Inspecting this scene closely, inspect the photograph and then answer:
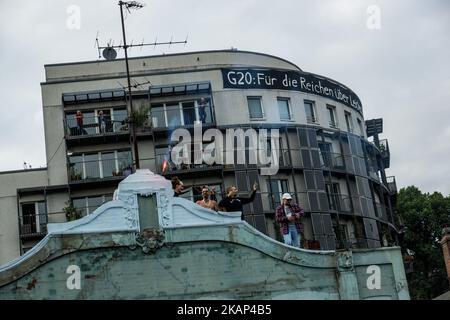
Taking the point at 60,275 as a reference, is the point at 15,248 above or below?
above

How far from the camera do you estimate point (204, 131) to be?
152 ft

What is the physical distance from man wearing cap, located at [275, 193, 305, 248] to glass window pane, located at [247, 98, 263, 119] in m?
25.7

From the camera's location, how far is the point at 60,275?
20.2 meters

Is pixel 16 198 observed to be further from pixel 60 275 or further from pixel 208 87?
pixel 60 275

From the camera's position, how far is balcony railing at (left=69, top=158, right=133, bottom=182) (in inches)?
1781

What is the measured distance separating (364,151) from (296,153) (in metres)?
6.73

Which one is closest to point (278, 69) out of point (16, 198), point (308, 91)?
point (308, 91)

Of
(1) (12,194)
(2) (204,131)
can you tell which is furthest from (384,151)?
(1) (12,194)

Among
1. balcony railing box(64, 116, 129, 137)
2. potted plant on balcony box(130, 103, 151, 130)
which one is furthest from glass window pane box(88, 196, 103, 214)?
potted plant on balcony box(130, 103, 151, 130)

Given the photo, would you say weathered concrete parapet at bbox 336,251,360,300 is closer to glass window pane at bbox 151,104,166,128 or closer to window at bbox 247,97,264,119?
glass window pane at bbox 151,104,166,128

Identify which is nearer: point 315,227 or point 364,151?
point 315,227
